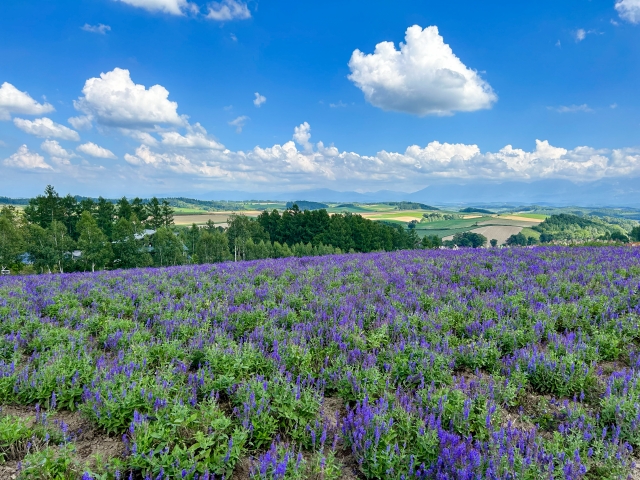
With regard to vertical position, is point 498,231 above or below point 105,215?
below

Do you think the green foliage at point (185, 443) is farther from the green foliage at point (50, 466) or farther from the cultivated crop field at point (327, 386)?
the green foliage at point (50, 466)

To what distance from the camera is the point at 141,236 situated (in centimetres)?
6925

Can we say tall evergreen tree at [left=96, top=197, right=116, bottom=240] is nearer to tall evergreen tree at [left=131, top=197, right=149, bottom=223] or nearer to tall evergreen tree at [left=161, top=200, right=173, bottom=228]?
tall evergreen tree at [left=131, top=197, right=149, bottom=223]

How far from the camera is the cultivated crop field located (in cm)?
315

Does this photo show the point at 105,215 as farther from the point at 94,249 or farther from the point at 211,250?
the point at 211,250

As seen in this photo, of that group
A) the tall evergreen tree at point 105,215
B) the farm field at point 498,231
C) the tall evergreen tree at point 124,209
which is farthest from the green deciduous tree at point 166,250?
the farm field at point 498,231

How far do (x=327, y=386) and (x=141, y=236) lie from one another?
7476 cm

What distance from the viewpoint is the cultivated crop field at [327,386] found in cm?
315

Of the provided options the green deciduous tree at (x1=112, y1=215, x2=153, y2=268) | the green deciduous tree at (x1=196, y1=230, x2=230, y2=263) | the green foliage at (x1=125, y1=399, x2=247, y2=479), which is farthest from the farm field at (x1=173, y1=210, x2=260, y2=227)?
the green foliage at (x1=125, y1=399, x2=247, y2=479)

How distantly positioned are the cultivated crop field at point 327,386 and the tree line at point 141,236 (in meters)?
51.1

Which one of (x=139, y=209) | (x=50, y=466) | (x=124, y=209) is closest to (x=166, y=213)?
(x=139, y=209)

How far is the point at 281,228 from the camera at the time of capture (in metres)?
98.9

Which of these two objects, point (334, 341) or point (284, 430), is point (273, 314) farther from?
point (284, 430)

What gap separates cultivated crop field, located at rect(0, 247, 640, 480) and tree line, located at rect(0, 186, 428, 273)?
2010 inches
